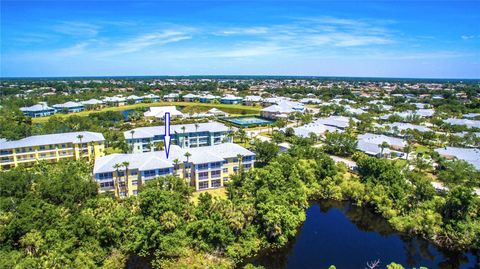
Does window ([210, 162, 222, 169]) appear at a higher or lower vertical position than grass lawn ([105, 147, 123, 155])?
higher

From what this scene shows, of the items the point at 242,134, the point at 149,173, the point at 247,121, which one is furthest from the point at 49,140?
the point at 247,121

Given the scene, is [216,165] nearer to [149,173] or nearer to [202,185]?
[202,185]

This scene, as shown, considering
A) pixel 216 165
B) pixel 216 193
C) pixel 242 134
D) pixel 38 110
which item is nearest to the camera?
pixel 216 193

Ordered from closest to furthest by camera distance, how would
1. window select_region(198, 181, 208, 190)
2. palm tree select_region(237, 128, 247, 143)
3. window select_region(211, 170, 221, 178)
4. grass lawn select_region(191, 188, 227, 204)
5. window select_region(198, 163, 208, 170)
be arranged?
grass lawn select_region(191, 188, 227, 204)
window select_region(198, 163, 208, 170)
window select_region(198, 181, 208, 190)
window select_region(211, 170, 221, 178)
palm tree select_region(237, 128, 247, 143)

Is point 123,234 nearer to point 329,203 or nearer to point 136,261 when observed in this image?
point 136,261

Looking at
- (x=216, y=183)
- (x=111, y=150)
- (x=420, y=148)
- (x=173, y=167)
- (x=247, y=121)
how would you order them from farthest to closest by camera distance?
1. (x=247, y=121)
2. (x=420, y=148)
3. (x=111, y=150)
4. (x=216, y=183)
5. (x=173, y=167)

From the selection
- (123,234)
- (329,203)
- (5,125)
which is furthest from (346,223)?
(5,125)

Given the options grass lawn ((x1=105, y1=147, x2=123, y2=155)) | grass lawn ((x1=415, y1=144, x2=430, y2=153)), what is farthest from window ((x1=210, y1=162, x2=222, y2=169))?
grass lawn ((x1=415, y1=144, x2=430, y2=153))

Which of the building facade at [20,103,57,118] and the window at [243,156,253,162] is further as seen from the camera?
the building facade at [20,103,57,118]

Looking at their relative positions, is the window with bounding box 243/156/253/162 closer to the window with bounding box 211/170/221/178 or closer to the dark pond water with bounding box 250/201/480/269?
the window with bounding box 211/170/221/178
